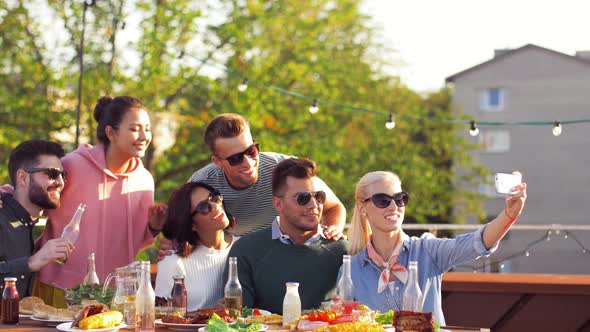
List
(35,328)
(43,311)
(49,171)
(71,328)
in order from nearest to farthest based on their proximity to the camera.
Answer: (71,328) → (35,328) → (43,311) → (49,171)

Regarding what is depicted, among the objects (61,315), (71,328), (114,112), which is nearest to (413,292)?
(71,328)

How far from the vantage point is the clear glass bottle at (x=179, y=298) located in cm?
356

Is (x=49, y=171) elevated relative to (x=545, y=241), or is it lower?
elevated

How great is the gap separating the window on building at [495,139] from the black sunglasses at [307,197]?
32298 mm

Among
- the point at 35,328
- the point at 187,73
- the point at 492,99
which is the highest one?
the point at 492,99

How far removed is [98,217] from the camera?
459 centimetres

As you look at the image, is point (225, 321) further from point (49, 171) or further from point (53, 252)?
point (49, 171)

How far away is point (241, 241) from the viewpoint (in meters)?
4.18

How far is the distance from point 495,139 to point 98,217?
32547mm

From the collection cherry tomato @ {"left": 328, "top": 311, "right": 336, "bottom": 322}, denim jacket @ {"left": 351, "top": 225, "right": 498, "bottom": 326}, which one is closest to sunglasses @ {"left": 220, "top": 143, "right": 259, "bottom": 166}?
denim jacket @ {"left": 351, "top": 225, "right": 498, "bottom": 326}

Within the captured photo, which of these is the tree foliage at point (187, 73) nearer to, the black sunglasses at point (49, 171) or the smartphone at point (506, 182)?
the black sunglasses at point (49, 171)

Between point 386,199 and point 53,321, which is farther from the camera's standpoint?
point 386,199

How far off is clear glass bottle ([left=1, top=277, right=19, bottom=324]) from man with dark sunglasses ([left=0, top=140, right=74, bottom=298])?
55cm

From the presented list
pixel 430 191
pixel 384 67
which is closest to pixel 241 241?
pixel 430 191
